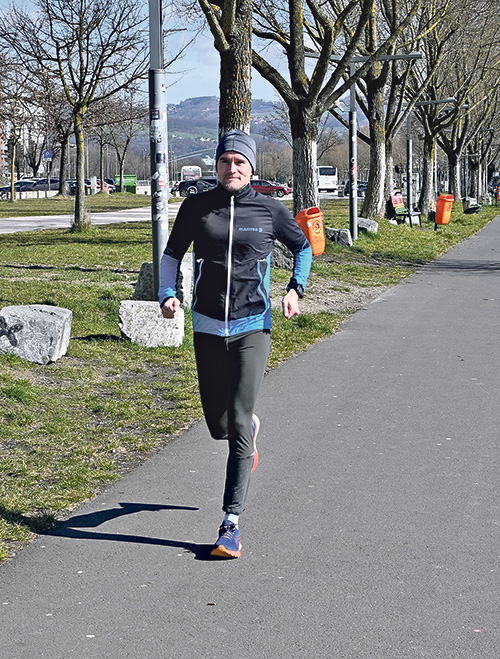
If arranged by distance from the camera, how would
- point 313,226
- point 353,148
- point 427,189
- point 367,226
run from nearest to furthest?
1. point 313,226
2. point 353,148
3. point 367,226
4. point 427,189

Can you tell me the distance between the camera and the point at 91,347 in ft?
30.7

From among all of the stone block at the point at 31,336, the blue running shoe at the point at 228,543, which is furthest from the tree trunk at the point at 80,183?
the blue running shoe at the point at 228,543

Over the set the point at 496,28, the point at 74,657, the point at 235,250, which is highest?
the point at 496,28

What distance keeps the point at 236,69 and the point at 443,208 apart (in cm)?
1795

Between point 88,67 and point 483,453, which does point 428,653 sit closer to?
point 483,453

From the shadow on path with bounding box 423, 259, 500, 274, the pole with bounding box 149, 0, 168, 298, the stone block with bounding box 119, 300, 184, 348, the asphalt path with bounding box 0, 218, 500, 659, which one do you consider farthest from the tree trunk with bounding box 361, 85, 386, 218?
the asphalt path with bounding box 0, 218, 500, 659

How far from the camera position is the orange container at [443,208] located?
31.4 m

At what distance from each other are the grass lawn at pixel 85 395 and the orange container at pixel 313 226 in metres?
1.67

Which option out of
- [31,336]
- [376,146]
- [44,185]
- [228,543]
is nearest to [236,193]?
[228,543]

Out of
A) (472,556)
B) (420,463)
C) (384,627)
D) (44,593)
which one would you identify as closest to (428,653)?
(384,627)

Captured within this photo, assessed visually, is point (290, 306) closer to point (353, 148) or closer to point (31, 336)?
point (31, 336)

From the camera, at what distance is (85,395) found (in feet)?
25.2

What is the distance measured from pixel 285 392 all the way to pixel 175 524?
3.27 m

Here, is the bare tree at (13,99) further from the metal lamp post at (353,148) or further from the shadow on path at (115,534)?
the shadow on path at (115,534)
